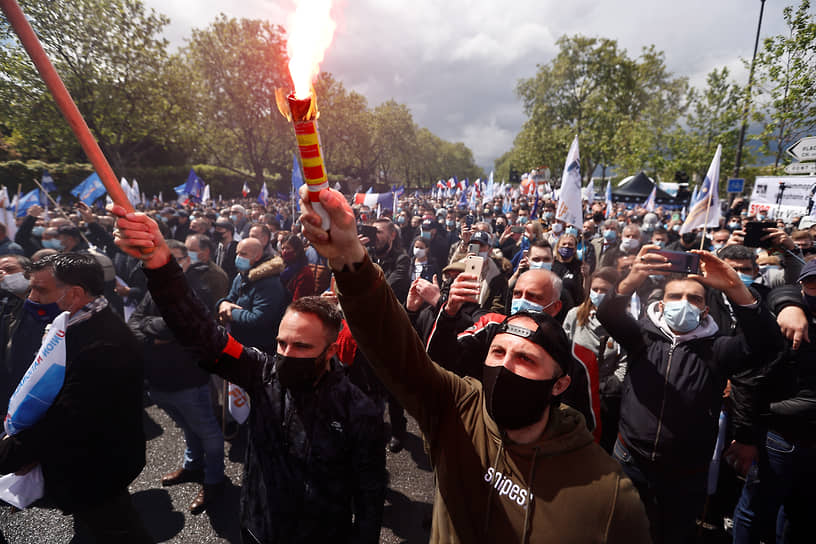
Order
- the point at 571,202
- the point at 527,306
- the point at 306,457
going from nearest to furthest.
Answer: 1. the point at 306,457
2. the point at 527,306
3. the point at 571,202

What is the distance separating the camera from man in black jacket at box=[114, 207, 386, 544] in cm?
191

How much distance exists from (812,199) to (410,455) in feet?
40.7

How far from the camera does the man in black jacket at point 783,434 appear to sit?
241cm

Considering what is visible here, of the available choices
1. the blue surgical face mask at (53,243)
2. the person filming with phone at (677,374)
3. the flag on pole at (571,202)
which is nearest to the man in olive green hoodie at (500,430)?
the person filming with phone at (677,374)

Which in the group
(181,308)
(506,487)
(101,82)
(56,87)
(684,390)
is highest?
(101,82)

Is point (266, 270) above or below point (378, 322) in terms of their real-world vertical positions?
below

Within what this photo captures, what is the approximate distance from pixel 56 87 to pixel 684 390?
3.33 metres

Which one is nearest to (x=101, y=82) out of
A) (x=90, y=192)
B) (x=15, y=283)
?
(x=90, y=192)

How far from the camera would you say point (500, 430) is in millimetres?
1500

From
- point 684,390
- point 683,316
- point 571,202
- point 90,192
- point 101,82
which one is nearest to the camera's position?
point 684,390

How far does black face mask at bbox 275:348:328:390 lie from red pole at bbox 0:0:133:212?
108 cm

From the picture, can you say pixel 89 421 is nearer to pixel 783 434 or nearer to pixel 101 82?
pixel 783 434

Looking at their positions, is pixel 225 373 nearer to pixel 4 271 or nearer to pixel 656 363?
pixel 656 363

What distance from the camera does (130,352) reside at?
7.64 ft
